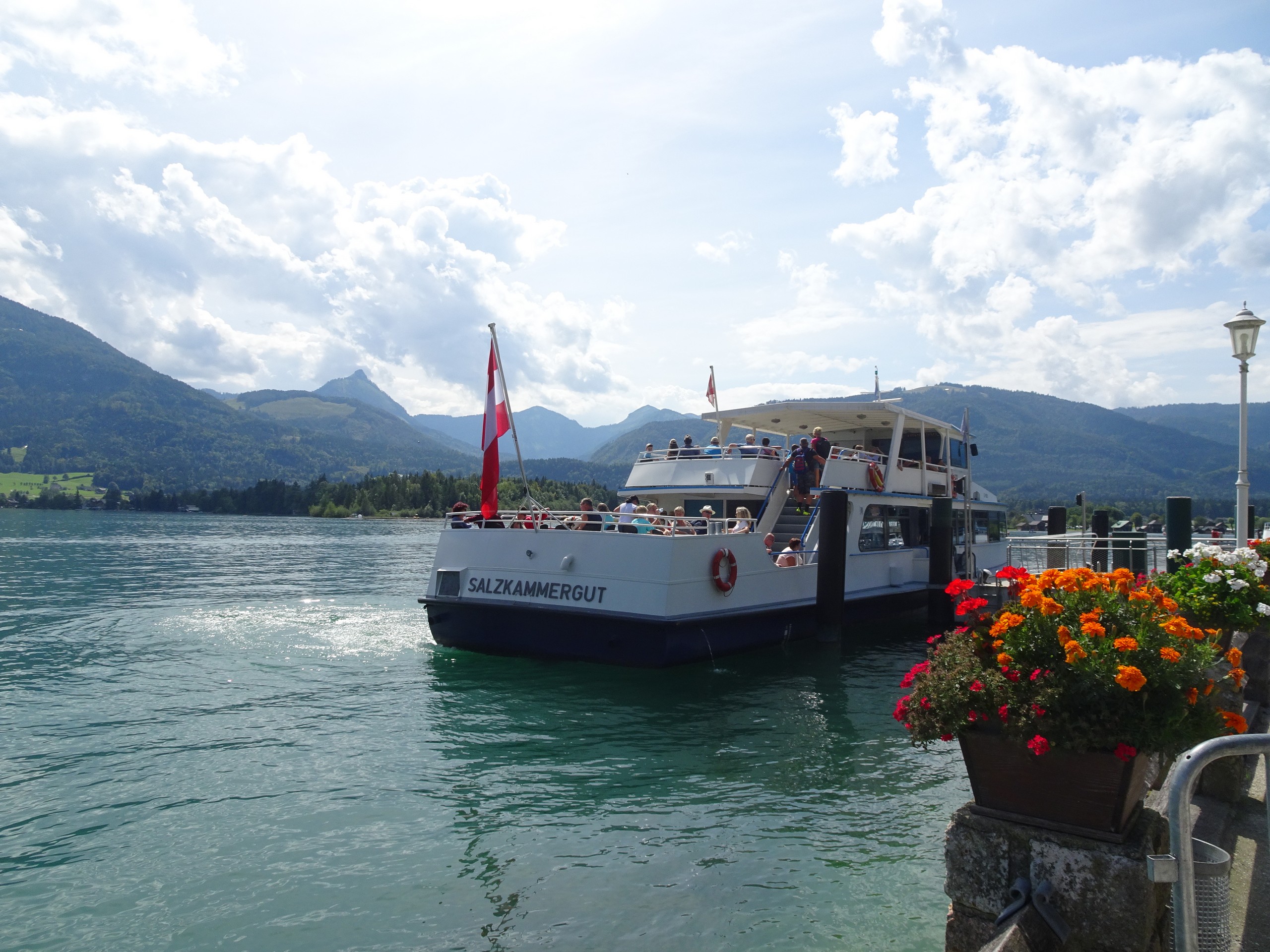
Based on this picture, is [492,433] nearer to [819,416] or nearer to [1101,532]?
[819,416]

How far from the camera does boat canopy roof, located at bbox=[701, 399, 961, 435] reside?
20.3m

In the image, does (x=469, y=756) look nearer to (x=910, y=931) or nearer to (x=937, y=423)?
(x=910, y=931)

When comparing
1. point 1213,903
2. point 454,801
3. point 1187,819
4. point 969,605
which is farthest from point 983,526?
point 1187,819

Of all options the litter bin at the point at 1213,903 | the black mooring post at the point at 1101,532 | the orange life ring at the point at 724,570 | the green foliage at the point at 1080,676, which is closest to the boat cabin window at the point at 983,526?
the black mooring post at the point at 1101,532

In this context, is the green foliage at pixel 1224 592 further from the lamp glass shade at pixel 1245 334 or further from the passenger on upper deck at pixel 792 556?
the passenger on upper deck at pixel 792 556

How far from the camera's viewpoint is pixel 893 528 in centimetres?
2092

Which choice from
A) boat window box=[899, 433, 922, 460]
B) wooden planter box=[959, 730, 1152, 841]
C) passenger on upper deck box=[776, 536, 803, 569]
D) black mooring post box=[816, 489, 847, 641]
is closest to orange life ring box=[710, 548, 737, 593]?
passenger on upper deck box=[776, 536, 803, 569]

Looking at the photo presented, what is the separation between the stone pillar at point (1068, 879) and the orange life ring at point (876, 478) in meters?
16.1

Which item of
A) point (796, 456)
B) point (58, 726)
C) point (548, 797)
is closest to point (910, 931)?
point (548, 797)

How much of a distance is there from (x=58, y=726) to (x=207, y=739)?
2272mm

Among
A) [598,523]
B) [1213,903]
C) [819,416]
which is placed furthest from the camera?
[819,416]

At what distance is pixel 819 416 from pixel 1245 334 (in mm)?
10768

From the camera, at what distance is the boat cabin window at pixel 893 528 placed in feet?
64.6

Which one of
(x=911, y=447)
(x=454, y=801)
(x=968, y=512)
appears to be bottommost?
(x=454, y=801)
